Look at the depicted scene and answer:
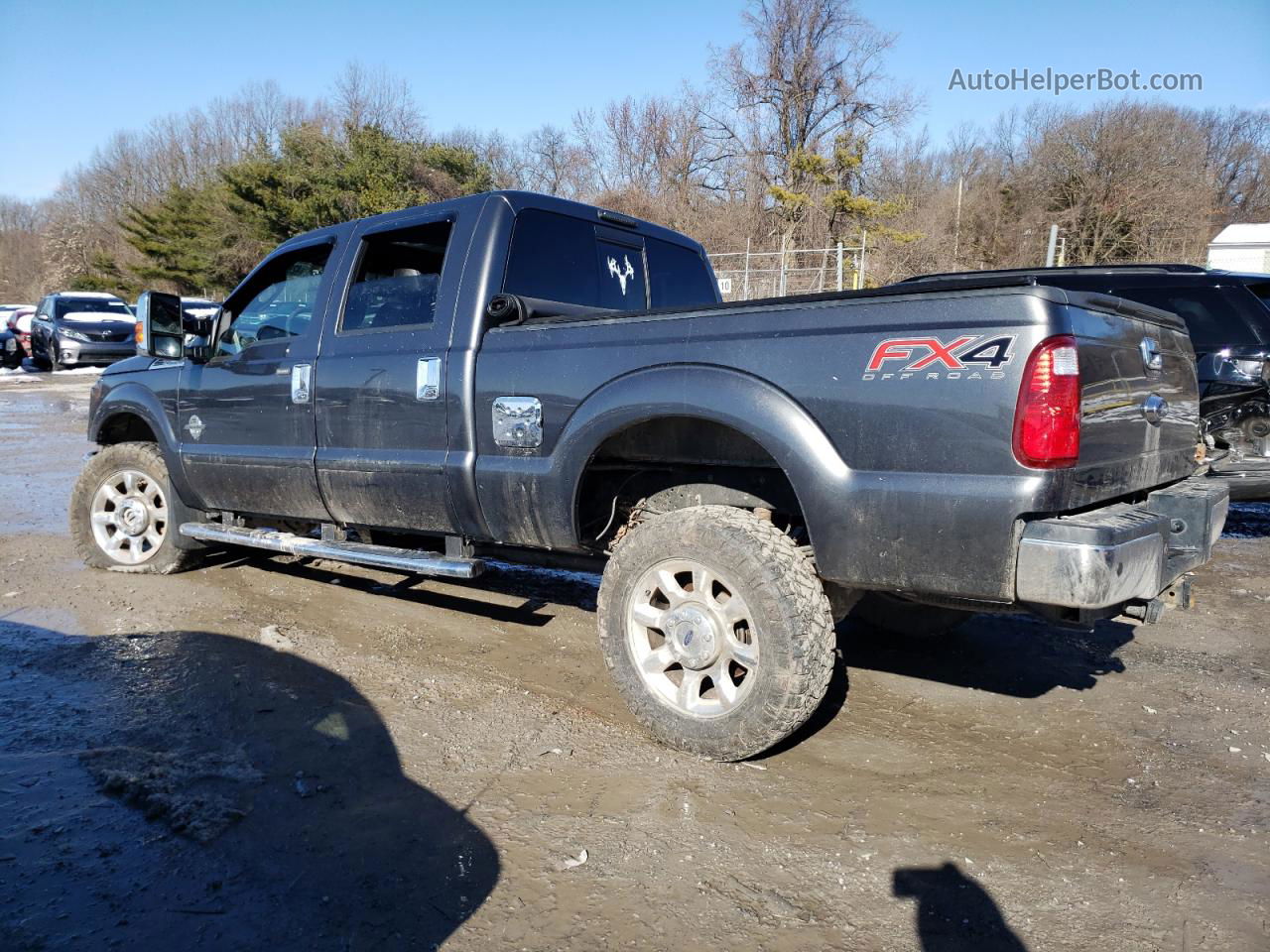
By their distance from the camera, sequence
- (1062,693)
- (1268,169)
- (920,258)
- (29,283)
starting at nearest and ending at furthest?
(1062,693)
(920,258)
(1268,169)
(29,283)

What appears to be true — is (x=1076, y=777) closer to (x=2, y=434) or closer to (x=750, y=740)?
(x=750, y=740)

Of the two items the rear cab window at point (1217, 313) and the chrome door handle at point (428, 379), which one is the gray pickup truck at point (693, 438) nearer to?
the chrome door handle at point (428, 379)

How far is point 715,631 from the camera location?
3.08m

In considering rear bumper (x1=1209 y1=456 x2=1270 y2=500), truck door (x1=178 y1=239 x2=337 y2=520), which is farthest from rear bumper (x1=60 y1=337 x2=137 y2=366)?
rear bumper (x1=1209 y1=456 x2=1270 y2=500)

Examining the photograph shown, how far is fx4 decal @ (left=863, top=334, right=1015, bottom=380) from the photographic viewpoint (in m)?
2.49

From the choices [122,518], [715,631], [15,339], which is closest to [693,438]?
[715,631]

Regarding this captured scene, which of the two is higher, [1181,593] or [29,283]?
[29,283]

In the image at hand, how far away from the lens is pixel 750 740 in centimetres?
299

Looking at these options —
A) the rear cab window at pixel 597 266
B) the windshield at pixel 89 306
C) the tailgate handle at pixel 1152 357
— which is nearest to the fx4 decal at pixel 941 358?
the tailgate handle at pixel 1152 357

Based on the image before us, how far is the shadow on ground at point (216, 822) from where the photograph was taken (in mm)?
2252

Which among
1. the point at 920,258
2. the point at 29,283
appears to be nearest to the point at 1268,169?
the point at 920,258

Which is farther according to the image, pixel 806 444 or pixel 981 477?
pixel 806 444

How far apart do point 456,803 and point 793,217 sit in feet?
85.4

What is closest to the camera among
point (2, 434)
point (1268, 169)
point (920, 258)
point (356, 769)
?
point (356, 769)
